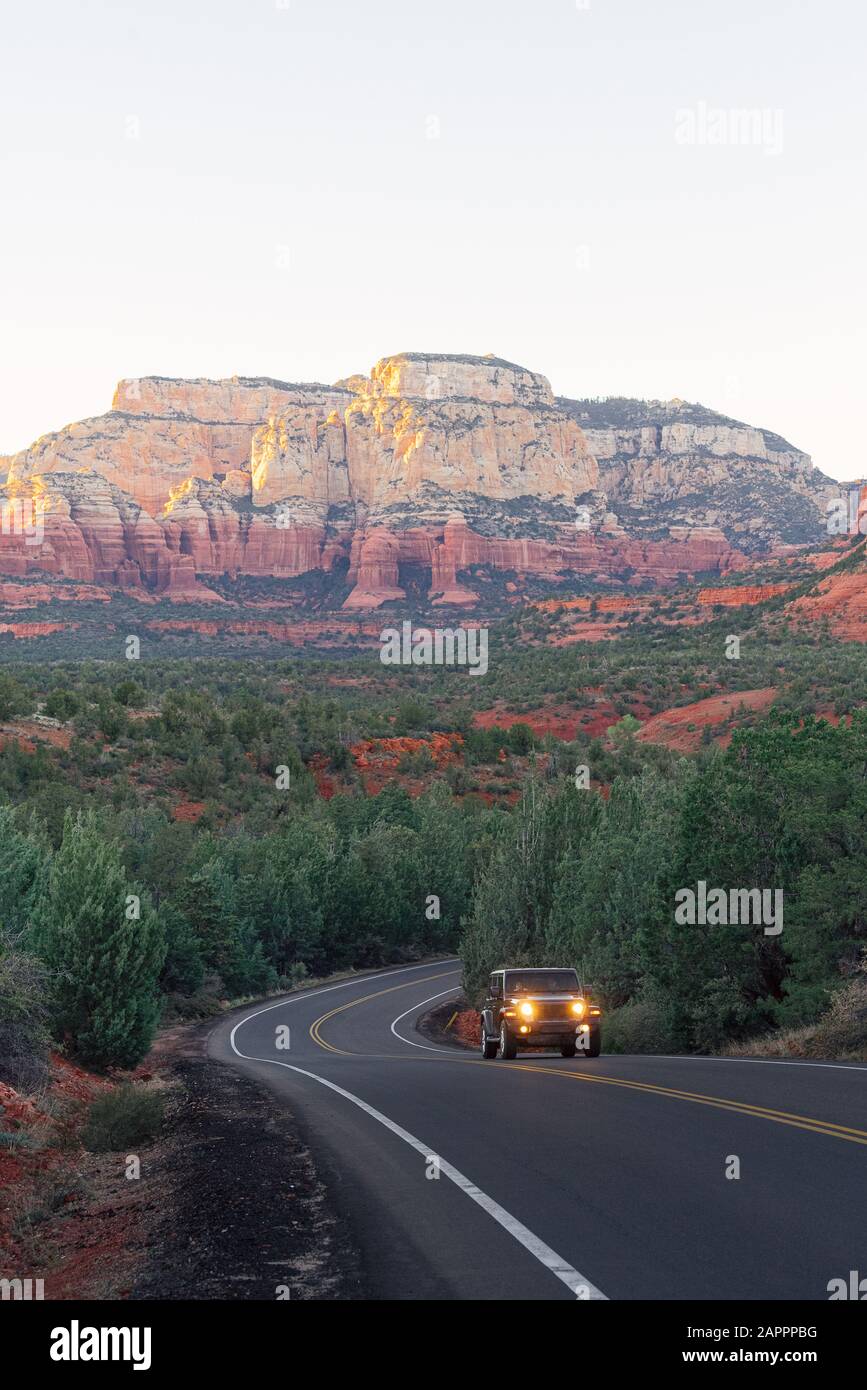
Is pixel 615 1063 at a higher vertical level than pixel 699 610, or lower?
lower

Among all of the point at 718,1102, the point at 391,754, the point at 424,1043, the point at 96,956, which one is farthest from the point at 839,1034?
the point at 391,754

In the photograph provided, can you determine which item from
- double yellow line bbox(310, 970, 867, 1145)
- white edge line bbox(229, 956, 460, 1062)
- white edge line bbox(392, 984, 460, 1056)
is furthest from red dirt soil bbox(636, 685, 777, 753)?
double yellow line bbox(310, 970, 867, 1145)

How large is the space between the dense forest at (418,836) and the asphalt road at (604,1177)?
283 inches

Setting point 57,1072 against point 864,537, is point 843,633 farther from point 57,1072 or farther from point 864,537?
point 57,1072

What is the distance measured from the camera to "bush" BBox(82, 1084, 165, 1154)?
17.5 m

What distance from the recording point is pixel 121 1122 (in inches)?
696

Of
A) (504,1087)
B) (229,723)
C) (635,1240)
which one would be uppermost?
(229,723)

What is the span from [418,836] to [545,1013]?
4919 centimetres

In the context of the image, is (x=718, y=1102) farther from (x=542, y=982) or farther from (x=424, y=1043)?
(x=424, y=1043)

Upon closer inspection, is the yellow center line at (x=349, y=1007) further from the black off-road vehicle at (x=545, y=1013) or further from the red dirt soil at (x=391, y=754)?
the red dirt soil at (x=391, y=754)

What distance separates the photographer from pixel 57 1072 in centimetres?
2511

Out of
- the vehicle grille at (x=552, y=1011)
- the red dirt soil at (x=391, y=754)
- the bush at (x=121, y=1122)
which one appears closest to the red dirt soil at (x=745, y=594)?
the red dirt soil at (x=391, y=754)

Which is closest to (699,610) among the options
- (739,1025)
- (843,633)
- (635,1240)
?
(843,633)
